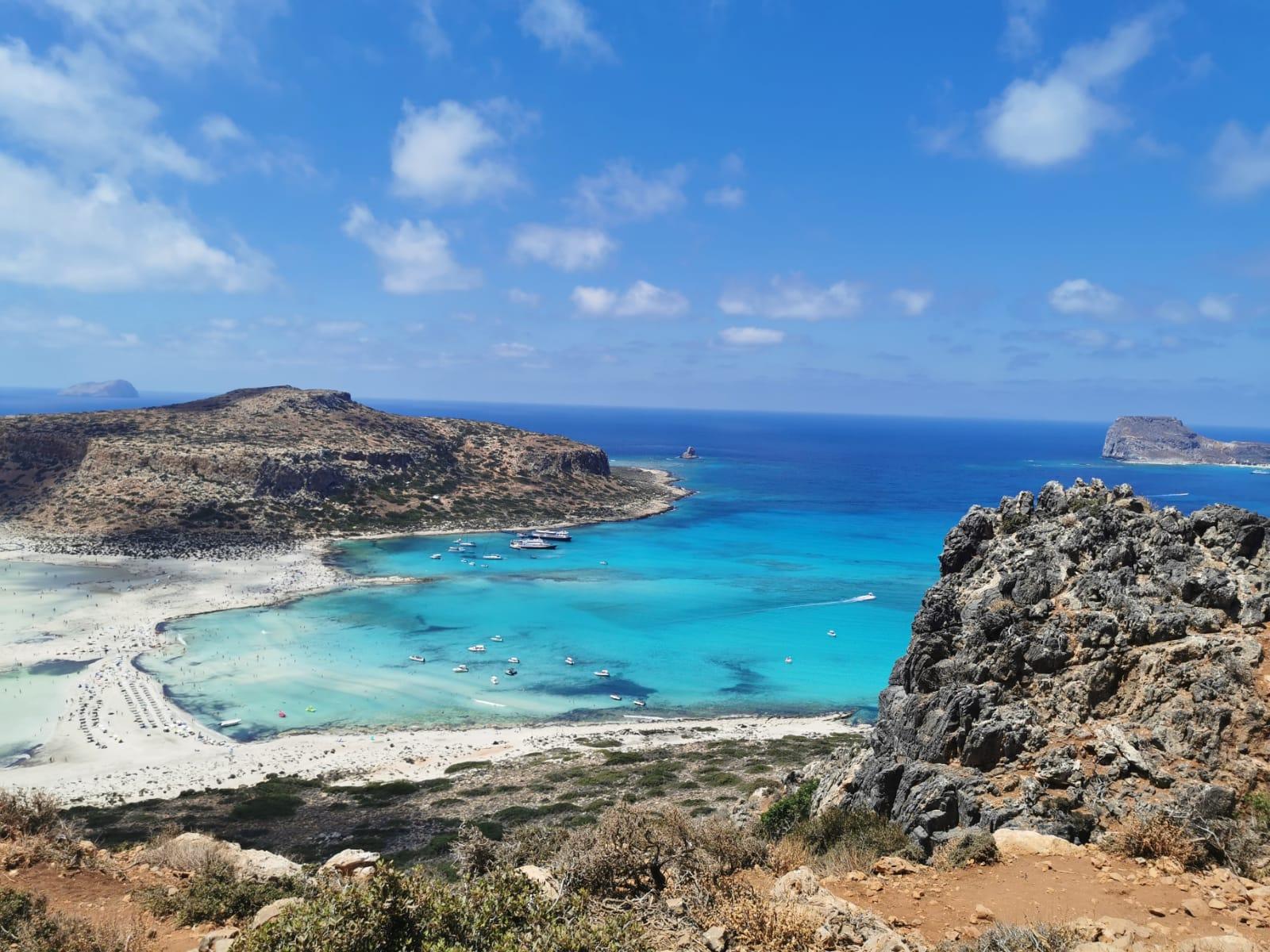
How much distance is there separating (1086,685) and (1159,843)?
5.09m

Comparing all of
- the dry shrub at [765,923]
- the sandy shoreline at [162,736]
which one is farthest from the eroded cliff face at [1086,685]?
the sandy shoreline at [162,736]

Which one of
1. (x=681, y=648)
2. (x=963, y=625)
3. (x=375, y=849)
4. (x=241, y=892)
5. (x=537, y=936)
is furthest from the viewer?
(x=681, y=648)

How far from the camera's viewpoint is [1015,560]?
21.8 metres

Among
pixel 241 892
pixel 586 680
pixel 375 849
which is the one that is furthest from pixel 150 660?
pixel 241 892

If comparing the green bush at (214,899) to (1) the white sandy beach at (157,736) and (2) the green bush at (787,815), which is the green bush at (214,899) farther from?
(1) the white sandy beach at (157,736)

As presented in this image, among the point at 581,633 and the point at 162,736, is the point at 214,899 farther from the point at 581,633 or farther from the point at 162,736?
the point at 581,633

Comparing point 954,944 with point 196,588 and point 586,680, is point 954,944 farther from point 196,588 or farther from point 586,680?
point 196,588

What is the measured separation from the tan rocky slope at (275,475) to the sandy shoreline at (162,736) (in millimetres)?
30668

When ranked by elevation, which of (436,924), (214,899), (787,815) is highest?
(436,924)

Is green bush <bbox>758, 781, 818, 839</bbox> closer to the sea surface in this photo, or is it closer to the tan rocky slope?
the sea surface

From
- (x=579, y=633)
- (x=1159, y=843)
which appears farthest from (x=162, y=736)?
(x=1159, y=843)

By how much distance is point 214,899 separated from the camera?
1208 centimetres

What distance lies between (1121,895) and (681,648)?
5159 cm

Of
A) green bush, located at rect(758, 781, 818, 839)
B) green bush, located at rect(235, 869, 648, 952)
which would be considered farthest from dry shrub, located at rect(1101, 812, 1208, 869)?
green bush, located at rect(235, 869, 648, 952)
